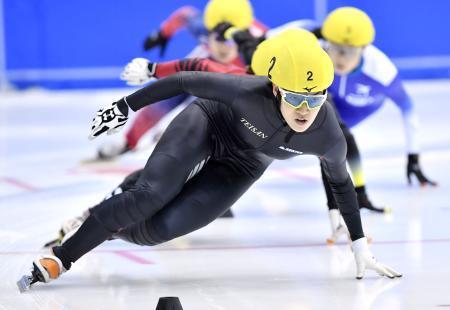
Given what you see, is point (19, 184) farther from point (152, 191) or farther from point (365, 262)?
point (365, 262)

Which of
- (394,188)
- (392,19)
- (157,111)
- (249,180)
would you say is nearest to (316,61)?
(249,180)

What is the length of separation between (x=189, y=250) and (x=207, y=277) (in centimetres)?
64

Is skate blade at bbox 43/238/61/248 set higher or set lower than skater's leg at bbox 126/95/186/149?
lower

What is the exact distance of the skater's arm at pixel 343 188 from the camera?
4.29m

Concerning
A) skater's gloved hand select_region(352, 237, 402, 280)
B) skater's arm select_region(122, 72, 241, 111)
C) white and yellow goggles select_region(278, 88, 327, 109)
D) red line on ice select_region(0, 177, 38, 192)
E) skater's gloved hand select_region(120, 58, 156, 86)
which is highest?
skater's gloved hand select_region(120, 58, 156, 86)

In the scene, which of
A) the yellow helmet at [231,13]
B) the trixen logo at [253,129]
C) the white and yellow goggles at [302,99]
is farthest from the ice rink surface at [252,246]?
the yellow helmet at [231,13]

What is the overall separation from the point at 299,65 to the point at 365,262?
3.12 feet

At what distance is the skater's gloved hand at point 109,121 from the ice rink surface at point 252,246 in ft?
2.29

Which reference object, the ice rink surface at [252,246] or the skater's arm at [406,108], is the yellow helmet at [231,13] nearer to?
the skater's arm at [406,108]

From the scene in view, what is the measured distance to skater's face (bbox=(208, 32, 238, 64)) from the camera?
6676 mm

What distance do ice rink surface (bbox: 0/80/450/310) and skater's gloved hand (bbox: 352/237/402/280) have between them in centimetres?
5

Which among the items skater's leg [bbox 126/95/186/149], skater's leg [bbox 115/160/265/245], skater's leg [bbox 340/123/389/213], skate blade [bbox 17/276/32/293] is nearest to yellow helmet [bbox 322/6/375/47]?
skater's leg [bbox 340/123/389/213]

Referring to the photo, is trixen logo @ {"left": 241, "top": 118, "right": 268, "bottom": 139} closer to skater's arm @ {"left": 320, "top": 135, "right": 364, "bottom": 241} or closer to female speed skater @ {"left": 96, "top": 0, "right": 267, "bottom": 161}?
skater's arm @ {"left": 320, "top": 135, "right": 364, "bottom": 241}

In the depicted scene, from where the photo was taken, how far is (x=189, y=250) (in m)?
5.10
